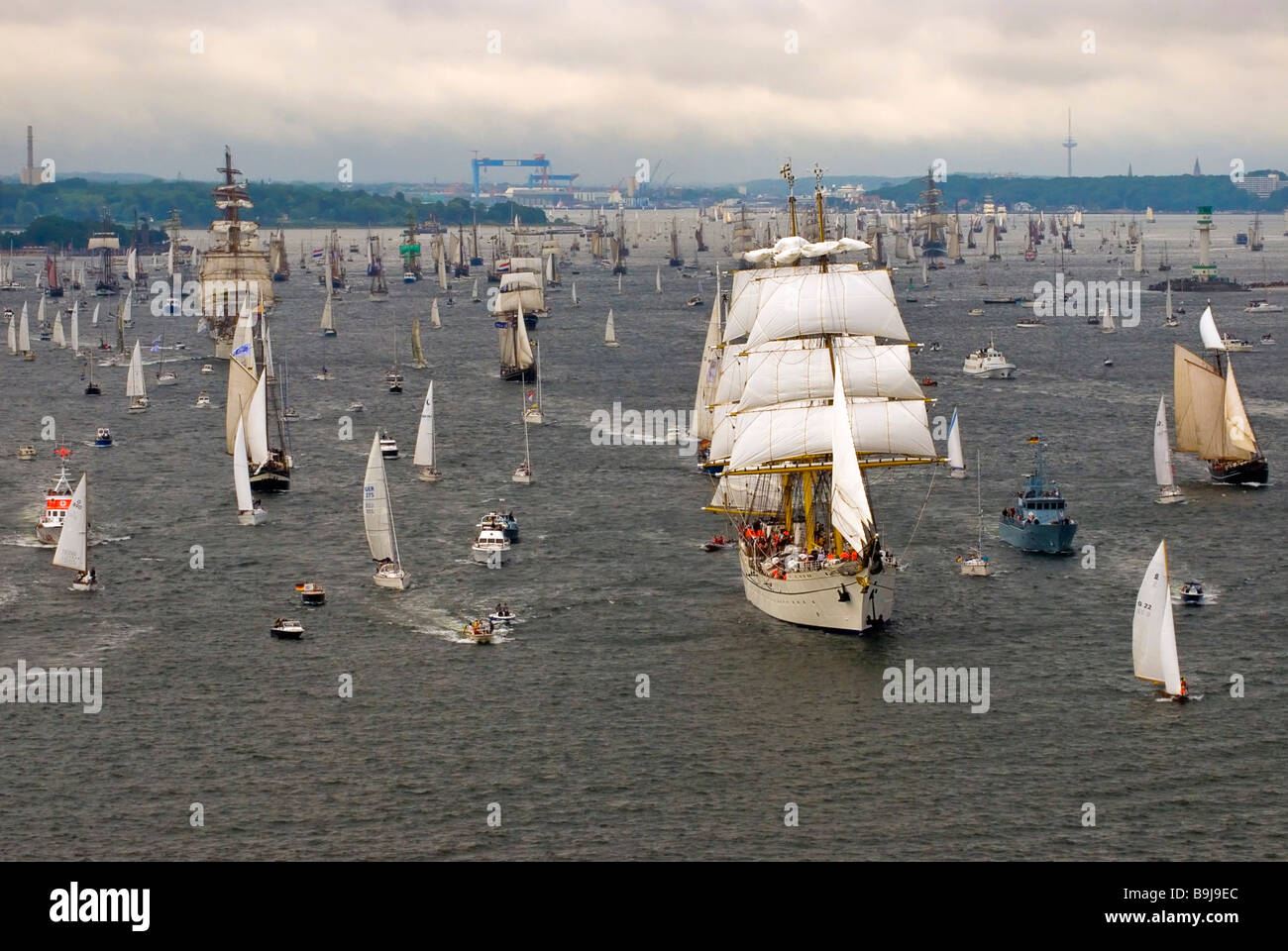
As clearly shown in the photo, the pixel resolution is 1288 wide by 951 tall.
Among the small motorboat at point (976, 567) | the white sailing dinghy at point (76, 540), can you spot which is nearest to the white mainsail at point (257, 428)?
the white sailing dinghy at point (76, 540)

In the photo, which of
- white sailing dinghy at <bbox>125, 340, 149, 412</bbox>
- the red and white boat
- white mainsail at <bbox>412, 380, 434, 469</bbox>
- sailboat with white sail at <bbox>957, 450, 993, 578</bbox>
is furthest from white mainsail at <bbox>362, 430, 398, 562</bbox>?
white sailing dinghy at <bbox>125, 340, 149, 412</bbox>

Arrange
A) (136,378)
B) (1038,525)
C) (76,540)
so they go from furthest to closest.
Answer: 1. (136,378)
2. (1038,525)
3. (76,540)

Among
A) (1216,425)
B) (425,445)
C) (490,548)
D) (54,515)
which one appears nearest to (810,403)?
(490,548)

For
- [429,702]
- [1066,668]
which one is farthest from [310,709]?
[1066,668]

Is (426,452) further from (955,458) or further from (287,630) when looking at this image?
(287,630)

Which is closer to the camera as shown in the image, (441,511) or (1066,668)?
(1066,668)

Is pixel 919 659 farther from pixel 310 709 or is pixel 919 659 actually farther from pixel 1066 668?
pixel 310 709
